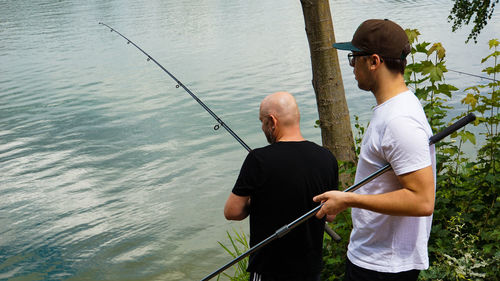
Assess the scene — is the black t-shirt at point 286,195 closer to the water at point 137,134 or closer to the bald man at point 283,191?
the bald man at point 283,191

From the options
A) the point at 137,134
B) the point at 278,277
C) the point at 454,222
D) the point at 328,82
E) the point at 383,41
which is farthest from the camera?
the point at 137,134

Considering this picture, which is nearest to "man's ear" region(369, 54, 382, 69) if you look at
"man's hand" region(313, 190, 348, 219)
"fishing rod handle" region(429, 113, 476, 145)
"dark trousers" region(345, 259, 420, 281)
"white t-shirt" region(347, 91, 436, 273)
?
"white t-shirt" region(347, 91, 436, 273)

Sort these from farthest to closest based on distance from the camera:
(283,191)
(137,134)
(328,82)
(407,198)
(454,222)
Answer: (137,134), (328,82), (454,222), (283,191), (407,198)

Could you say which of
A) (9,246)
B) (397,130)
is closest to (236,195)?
(397,130)

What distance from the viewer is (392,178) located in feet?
6.07

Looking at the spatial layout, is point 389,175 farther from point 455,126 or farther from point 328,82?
point 328,82

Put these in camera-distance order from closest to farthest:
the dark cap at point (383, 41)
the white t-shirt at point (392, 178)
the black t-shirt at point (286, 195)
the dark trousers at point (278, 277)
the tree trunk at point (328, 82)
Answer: the white t-shirt at point (392, 178) → the dark cap at point (383, 41) → the black t-shirt at point (286, 195) → the dark trousers at point (278, 277) → the tree trunk at point (328, 82)

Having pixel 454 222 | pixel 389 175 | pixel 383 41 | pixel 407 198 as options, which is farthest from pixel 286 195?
pixel 454 222

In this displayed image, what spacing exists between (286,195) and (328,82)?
2.09m

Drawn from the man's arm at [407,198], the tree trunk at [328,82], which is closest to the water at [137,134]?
the tree trunk at [328,82]

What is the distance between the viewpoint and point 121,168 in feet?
29.5

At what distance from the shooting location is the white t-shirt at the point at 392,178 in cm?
171

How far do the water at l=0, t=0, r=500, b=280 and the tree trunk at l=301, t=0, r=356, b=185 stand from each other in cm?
221

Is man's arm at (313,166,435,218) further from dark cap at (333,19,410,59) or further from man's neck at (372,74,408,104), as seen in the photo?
dark cap at (333,19,410,59)
